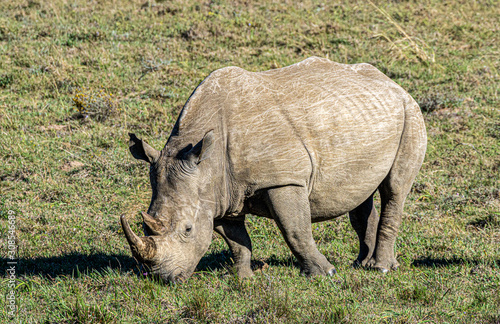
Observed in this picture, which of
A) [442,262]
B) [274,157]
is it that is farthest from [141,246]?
[442,262]

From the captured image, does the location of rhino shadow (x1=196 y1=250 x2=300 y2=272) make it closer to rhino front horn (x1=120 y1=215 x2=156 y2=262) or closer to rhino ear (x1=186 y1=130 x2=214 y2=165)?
rhino front horn (x1=120 y1=215 x2=156 y2=262)

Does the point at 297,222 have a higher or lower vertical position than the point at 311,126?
lower

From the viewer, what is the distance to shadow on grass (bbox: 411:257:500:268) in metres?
6.39

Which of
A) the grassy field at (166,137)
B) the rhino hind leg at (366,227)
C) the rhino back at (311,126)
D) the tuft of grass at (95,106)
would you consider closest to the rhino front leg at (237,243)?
the grassy field at (166,137)

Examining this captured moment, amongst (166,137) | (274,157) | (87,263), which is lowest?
(166,137)

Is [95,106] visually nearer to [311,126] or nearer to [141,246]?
[311,126]

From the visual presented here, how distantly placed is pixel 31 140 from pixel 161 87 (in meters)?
3.03

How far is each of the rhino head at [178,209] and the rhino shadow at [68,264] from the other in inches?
53.3

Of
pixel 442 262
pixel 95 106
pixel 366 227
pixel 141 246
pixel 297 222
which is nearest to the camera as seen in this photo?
pixel 141 246

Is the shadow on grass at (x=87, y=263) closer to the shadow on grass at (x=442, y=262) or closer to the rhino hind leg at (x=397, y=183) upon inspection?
the rhino hind leg at (x=397, y=183)

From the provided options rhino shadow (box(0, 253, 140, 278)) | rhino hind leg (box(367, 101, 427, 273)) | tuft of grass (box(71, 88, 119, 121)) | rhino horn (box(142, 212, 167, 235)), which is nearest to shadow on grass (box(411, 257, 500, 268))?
rhino hind leg (box(367, 101, 427, 273))

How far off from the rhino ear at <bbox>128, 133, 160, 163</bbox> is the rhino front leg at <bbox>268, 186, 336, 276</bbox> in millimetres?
1120

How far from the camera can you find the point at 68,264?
675 cm

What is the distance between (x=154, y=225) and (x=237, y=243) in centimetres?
141
